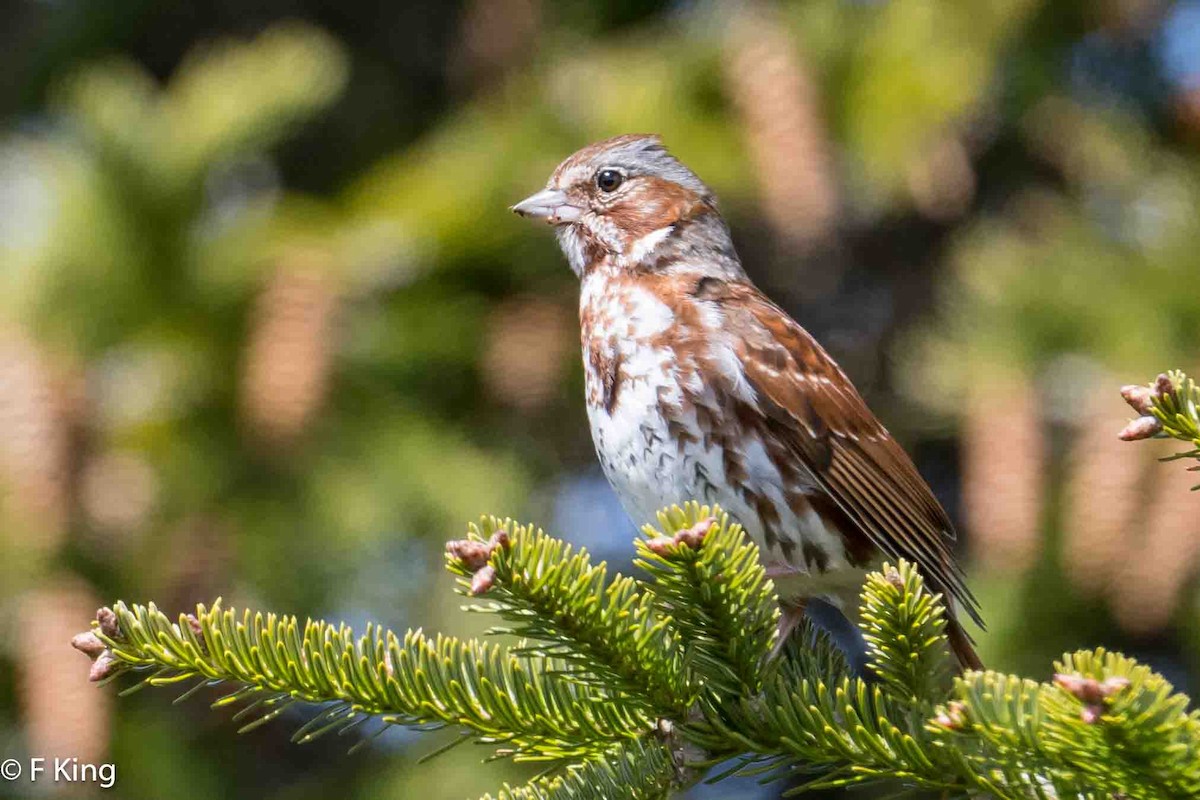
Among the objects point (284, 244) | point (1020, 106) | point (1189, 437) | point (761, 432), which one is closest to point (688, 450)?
point (761, 432)

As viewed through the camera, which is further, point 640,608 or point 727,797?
point 727,797

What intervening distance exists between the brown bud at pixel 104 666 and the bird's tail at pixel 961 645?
5.78ft

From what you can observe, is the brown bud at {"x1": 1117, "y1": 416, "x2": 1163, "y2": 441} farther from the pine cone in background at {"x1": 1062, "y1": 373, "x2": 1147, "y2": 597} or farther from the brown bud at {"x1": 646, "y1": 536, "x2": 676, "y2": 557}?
the pine cone in background at {"x1": 1062, "y1": 373, "x2": 1147, "y2": 597}

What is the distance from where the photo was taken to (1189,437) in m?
1.83

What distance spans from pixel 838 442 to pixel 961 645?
1.67ft

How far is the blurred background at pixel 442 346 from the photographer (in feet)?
13.0

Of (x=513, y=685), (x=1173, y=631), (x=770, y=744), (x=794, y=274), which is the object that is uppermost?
(x=794, y=274)

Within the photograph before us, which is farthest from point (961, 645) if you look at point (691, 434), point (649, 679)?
point (649, 679)

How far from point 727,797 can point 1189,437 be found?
131 inches

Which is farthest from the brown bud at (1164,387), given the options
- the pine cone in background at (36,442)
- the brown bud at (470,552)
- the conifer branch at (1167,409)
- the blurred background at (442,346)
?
A: the pine cone in background at (36,442)

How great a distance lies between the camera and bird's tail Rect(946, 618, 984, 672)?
10.5ft

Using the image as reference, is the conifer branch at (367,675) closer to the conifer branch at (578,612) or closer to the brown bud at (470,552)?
the conifer branch at (578,612)

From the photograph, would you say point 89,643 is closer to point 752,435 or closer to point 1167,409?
point 1167,409

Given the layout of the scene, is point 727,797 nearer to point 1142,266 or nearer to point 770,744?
point 1142,266
